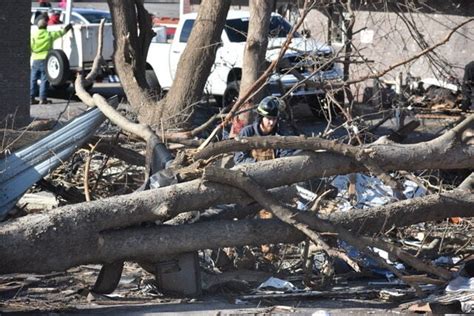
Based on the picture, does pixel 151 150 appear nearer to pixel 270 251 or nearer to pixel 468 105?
pixel 270 251

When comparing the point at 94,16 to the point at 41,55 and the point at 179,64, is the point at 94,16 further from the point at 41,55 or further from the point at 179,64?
the point at 179,64

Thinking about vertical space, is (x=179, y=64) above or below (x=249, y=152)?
above

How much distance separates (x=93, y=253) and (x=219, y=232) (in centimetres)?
92

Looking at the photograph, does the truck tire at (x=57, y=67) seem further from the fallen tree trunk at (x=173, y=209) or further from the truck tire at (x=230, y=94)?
the fallen tree trunk at (x=173, y=209)

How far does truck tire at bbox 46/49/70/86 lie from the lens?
68.4ft

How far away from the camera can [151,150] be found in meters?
7.51

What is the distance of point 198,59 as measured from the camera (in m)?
11.6

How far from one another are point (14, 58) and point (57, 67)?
7359 mm

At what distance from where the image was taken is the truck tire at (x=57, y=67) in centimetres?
2086

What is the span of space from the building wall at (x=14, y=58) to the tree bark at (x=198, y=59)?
9.88ft

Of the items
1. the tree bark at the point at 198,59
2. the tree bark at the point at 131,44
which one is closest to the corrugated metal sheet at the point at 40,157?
the tree bark at the point at 198,59

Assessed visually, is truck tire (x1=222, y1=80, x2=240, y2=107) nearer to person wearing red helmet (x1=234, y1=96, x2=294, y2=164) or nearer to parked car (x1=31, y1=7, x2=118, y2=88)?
parked car (x1=31, y1=7, x2=118, y2=88)

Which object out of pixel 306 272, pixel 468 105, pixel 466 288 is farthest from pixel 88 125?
pixel 468 105

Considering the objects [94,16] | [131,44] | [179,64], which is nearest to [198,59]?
[179,64]
